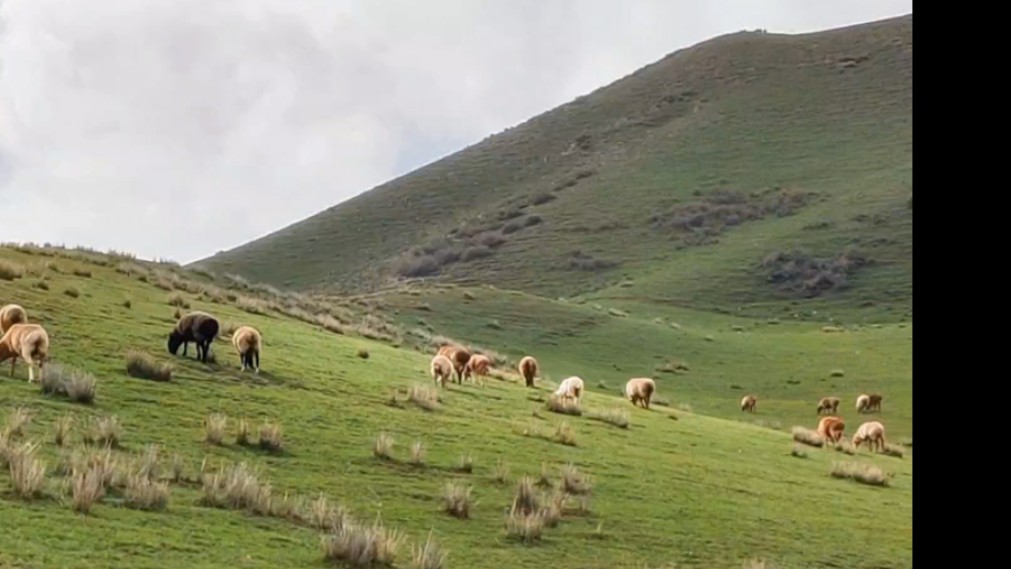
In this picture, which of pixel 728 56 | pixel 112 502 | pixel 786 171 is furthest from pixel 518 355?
pixel 728 56

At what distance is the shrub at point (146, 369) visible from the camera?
55.5 ft

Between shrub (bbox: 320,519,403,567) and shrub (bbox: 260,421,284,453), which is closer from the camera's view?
shrub (bbox: 320,519,403,567)

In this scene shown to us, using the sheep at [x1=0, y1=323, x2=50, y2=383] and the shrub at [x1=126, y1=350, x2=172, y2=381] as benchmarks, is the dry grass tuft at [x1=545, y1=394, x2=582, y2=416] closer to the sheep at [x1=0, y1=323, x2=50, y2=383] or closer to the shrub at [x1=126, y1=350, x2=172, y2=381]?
the shrub at [x1=126, y1=350, x2=172, y2=381]

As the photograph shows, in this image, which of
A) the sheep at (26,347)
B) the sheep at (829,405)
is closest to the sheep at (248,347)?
the sheep at (26,347)

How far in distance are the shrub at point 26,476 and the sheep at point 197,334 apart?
9.60 metres

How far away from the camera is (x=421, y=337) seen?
135ft

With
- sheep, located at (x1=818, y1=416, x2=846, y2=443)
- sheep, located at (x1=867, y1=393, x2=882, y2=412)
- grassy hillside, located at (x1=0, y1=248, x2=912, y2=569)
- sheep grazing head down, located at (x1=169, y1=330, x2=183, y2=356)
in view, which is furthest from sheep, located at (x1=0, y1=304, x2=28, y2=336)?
sheep, located at (x1=867, y1=393, x2=882, y2=412)

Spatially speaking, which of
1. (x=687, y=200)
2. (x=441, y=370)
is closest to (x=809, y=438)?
(x=441, y=370)

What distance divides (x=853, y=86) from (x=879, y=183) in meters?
28.7

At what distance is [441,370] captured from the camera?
23.2 meters

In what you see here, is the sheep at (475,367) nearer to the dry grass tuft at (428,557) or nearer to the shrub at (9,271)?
the shrub at (9,271)

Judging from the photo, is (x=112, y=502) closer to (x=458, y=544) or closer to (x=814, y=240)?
(x=458, y=544)

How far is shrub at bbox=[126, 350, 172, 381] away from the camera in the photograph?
666 inches

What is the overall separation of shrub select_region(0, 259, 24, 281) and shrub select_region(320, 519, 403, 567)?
679 inches
